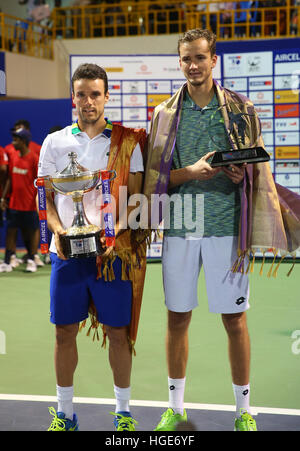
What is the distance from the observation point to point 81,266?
9.27 ft

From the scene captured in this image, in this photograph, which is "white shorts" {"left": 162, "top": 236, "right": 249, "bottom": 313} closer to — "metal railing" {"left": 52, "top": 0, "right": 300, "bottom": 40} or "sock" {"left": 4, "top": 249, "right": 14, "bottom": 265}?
"sock" {"left": 4, "top": 249, "right": 14, "bottom": 265}

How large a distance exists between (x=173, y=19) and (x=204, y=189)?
11717 mm

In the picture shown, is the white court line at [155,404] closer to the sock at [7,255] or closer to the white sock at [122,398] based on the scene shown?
the white sock at [122,398]

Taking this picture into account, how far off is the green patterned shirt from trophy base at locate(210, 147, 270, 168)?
0.17 m

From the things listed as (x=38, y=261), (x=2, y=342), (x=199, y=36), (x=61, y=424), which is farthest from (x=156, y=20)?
(x=61, y=424)

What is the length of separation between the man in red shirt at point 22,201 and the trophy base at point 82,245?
5487mm

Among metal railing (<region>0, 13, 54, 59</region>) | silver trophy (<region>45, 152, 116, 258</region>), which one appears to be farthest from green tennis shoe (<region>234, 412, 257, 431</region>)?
metal railing (<region>0, 13, 54, 59</region>)

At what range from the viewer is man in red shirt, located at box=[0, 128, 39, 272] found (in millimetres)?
8148

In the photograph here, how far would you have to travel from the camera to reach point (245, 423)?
288 centimetres

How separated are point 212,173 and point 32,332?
2912mm

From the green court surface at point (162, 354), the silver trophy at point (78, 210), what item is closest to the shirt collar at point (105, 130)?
the silver trophy at point (78, 210)
